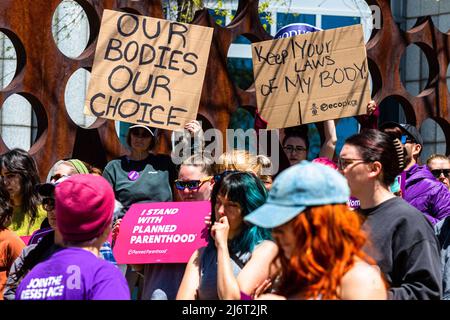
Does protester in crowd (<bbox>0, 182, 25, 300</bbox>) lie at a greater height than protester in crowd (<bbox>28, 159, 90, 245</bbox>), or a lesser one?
lesser

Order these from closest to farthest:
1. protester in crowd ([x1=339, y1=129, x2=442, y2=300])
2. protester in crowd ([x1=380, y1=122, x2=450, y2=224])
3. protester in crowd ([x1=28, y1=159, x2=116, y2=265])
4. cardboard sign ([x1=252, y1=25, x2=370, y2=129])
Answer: protester in crowd ([x1=339, y1=129, x2=442, y2=300]), protester in crowd ([x1=28, y1=159, x2=116, y2=265]), protester in crowd ([x1=380, y1=122, x2=450, y2=224]), cardboard sign ([x1=252, y1=25, x2=370, y2=129])

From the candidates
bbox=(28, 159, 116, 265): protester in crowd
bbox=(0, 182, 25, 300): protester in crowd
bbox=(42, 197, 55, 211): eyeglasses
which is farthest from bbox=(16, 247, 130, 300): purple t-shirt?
bbox=(0, 182, 25, 300): protester in crowd

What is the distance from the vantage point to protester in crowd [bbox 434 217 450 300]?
16.1ft

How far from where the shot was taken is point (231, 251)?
4.45 meters

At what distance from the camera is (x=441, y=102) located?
8180mm

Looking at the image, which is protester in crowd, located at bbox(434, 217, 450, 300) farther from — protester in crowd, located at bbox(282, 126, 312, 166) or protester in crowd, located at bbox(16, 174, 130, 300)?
protester in crowd, located at bbox(16, 174, 130, 300)

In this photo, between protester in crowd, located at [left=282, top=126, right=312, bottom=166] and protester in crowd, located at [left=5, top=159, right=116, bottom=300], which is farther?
protester in crowd, located at [left=282, top=126, right=312, bottom=166]

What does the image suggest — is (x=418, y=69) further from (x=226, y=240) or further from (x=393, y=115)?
(x=226, y=240)

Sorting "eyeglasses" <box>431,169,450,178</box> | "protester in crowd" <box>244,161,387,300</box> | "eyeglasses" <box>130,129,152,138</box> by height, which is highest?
"protester in crowd" <box>244,161,387,300</box>

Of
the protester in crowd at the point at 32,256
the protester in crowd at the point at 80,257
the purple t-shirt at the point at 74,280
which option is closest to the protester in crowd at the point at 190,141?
the protester in crowd at the point at 32,256

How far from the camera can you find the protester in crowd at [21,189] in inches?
227

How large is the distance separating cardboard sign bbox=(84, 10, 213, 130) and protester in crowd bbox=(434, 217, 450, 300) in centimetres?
199

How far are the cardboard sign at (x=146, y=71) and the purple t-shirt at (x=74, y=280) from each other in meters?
2.87
